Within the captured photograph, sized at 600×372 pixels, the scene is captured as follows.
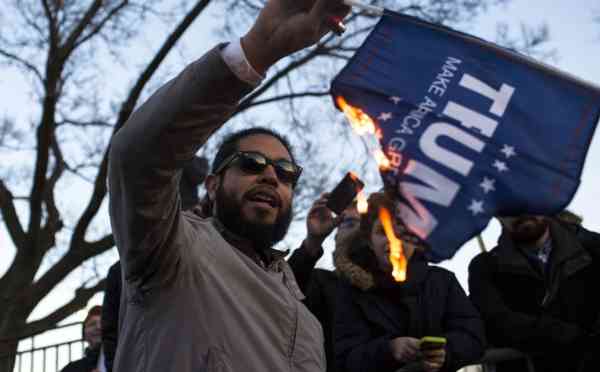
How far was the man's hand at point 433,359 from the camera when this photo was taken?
11.0 ft

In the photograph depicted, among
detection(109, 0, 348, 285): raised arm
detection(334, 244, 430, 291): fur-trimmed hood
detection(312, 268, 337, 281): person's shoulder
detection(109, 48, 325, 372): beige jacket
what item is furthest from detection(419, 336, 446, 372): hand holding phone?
detection(109, 0, 348, 285): raised arm

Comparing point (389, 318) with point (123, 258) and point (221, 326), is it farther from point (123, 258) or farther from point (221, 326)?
point (123, 258)

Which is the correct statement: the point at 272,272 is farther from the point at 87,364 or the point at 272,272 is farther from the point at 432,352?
the point at 87,364

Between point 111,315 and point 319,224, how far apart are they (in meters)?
1.02

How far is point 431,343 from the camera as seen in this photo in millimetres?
3270

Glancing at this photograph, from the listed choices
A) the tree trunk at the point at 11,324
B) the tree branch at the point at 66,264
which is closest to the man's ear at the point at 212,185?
the tree trunk at the point at 11,324

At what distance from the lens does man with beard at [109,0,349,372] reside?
167cm

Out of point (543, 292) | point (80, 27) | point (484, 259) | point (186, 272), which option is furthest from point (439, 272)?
point (80, 27)

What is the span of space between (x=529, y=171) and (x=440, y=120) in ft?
1.12

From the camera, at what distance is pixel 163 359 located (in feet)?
6.56

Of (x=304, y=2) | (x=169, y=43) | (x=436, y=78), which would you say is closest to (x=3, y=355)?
(x=169, y=43)

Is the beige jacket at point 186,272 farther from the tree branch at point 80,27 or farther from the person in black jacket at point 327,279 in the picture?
the tree branch at point 80,27

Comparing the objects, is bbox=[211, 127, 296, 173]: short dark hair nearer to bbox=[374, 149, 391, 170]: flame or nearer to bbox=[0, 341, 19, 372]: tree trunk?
bbox=[374, 149, 391, 170]: flame

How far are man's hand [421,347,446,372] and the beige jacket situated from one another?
1037 millimetres
